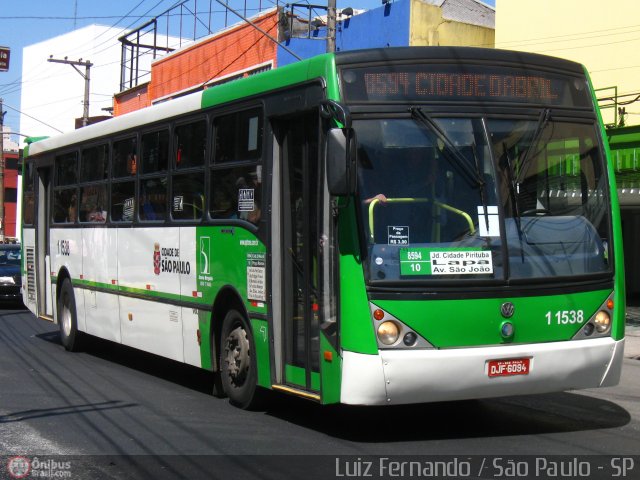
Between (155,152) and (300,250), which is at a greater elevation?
(155,152)

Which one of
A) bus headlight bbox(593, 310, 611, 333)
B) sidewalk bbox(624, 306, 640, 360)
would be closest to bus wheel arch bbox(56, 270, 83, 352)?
sidewalk bbox(624, 306, 640, 360)

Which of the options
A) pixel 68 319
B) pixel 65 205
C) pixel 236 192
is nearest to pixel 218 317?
pixel 236 192

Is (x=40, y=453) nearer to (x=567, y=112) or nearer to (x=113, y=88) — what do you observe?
(x=567, y=112)

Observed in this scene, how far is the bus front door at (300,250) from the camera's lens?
8.07 meters

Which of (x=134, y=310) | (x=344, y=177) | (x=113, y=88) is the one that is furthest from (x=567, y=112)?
(x=113, y=88)

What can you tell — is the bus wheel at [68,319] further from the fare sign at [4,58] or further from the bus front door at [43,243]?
the fare sign at [4,58]

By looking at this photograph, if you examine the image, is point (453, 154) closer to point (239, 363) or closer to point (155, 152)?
point (239, 363)

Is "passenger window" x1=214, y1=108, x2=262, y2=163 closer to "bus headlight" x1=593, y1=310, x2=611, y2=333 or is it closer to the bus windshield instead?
the bus windshield

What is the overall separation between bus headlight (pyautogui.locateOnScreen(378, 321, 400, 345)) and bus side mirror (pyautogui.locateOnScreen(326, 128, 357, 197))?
40.3 inches

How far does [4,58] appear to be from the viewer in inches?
1463

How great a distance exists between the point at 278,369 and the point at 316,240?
127cm

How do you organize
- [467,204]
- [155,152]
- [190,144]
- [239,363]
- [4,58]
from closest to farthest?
1. [467,204]
2. [239,363]
3. [190,144]
4. [155,152]
5. [4,58]

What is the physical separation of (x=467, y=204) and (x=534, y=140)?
874mm

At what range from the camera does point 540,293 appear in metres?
7.65
